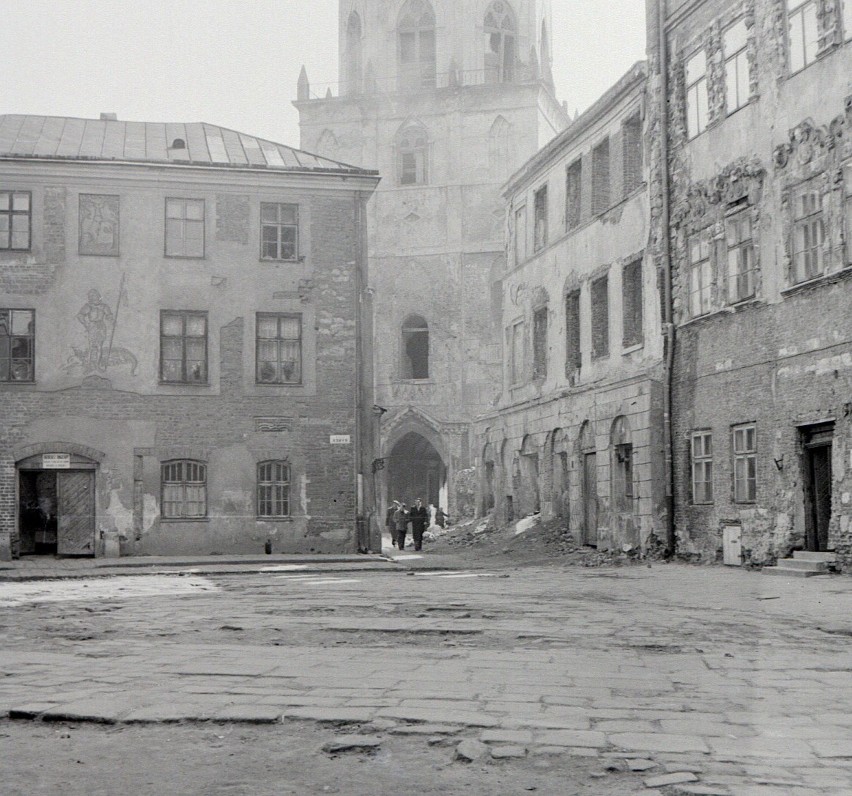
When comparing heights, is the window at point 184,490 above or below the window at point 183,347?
below

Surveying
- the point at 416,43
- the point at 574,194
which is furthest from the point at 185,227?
the point at 416,43

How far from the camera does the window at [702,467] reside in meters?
22.3

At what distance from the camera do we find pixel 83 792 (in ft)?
15.6

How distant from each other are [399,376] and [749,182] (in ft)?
86.5

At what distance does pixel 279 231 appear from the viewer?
28094mm

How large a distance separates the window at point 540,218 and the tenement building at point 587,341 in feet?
0.16

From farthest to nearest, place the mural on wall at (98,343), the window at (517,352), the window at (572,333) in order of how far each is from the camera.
Result: the window at (517,352) → the window at (572,333) → the mural on wall at (98,343)

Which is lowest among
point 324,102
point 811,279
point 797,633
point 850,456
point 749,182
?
point 797,633

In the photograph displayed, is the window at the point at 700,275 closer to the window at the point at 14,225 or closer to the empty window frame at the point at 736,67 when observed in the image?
the empty window frame at the point at 736,67

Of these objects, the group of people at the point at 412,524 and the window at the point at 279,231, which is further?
the group of people at the point at 412,524

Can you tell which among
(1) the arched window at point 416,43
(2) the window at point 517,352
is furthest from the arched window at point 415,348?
(2) the window at point 517,352

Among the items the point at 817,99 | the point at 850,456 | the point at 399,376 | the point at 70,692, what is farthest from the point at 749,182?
the point at 399,376

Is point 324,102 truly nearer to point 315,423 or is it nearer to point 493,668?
point 315,423

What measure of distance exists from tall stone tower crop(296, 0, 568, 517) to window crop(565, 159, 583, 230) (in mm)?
15997
